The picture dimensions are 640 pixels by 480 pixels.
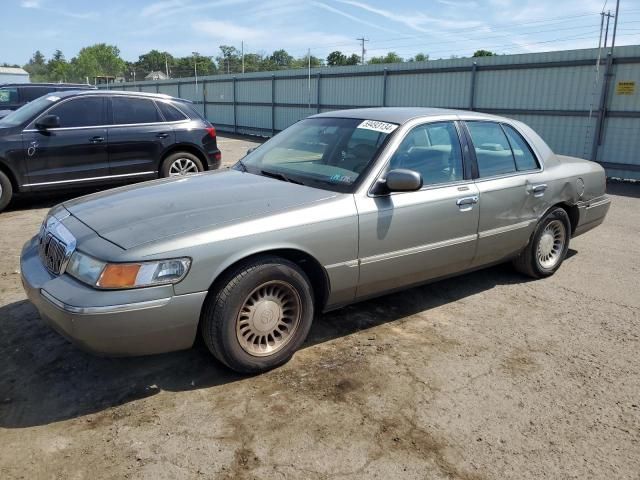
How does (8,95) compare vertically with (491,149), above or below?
above

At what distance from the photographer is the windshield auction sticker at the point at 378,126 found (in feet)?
13.1

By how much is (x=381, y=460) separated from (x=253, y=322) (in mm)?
1113

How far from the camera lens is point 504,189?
4520 mm

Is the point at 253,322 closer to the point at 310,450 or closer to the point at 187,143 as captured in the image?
the point at 310,450

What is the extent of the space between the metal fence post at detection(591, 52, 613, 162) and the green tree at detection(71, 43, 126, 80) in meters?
112

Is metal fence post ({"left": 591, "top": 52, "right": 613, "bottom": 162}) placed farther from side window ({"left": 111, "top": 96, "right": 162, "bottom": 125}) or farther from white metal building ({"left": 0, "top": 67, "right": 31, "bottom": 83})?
white metal building ({"left": 0, "top": 67, "right": 31, "bottom": 83})

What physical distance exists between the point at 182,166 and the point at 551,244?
582cm

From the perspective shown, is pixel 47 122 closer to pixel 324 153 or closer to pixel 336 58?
Answer: pixel 324 153

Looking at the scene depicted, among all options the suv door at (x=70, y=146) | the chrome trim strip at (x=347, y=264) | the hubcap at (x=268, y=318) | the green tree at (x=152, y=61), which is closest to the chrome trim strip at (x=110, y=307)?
the hubcap at (x=268, y=318)

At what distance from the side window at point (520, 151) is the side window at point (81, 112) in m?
5.91

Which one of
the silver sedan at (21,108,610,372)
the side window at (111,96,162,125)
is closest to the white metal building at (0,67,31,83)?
the side window at (111,96,162,125)

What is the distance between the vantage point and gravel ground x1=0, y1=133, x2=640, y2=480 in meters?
2.55

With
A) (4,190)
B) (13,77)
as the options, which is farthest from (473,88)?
(13,77)

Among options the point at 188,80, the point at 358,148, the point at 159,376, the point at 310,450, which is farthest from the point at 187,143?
the point at 188,80
